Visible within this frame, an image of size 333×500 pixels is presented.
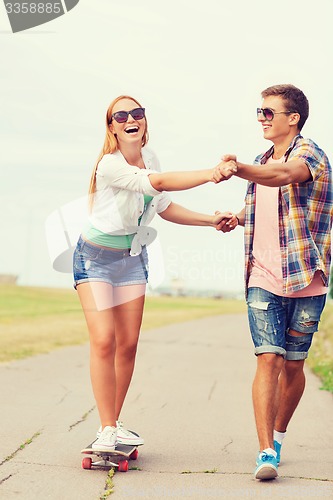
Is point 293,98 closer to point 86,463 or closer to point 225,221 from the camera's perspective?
point 225,221

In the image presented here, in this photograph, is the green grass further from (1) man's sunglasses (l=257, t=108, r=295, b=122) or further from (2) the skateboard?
(1) man's sunglasses (l=257, t=108, r=295, b=122)

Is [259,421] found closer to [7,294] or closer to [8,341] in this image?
[8,341]

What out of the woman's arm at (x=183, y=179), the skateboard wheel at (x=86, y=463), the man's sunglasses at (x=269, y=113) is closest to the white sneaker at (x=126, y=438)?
the skateboard wheel at (x=86, y=463)

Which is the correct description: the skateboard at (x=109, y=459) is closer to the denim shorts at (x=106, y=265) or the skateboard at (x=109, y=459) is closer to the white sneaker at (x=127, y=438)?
the white sneaker at (x=127, y=438)

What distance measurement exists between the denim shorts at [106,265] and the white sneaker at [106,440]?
3.13 ft

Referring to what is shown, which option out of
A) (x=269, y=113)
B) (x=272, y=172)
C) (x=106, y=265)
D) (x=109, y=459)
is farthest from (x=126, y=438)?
(x=269, y=113)

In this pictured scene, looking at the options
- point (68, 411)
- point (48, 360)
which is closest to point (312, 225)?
point (68, 411)

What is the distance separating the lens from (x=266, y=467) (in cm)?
557

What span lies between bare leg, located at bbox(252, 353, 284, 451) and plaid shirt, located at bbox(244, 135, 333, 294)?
473 mm

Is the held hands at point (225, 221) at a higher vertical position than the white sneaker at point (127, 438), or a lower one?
higher

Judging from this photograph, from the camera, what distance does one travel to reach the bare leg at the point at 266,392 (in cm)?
580

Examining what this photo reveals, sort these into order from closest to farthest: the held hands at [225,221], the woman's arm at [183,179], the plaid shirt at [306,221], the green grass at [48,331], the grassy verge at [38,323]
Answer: the woman's arm at [183,179]
the plaid shirt at [306,221]
the held hands at [225,221]
the green grass at [48,331]
the grassy verge at [38,323]

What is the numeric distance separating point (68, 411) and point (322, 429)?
89.9 inches

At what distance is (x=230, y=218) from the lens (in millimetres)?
6617
